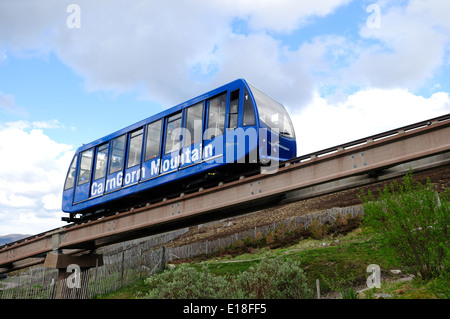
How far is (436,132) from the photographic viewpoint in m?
9.73

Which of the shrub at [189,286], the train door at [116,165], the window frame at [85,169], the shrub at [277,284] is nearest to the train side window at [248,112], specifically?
the shrub at [277,284]

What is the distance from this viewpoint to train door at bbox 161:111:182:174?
13.9 metres

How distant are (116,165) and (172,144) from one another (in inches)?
152

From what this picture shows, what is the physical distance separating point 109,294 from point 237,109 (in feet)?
45.0

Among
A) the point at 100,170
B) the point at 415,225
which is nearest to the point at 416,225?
the point at 415,225

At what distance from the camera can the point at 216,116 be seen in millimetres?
13000

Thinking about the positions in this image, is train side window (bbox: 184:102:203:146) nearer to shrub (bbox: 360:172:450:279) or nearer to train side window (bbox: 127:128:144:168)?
train side window (bbox: 127:128:144:168)

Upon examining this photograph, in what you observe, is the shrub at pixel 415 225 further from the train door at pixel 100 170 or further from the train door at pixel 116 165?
the train door at pixel 100 170

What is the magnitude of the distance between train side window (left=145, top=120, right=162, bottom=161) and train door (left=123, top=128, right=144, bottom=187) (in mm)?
491

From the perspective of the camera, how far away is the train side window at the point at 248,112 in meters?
12.2

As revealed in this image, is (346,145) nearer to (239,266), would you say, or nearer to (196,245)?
(239,266)

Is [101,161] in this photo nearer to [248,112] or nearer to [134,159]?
[134,159]

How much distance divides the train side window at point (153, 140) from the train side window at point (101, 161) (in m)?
3.03

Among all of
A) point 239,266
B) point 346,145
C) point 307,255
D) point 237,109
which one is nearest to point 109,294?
point 239,266
